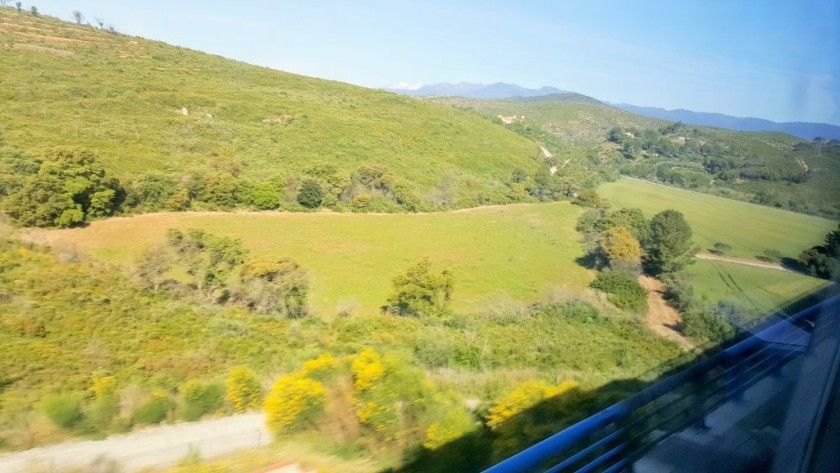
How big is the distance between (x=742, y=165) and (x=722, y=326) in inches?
139

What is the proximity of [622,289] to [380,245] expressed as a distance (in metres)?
1.93

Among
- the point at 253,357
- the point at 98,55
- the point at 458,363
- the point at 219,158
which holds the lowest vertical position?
the point at 458,363

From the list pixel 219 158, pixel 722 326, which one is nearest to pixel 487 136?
pixel 722 326

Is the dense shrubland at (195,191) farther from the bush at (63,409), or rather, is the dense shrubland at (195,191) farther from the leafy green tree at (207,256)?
the bush at (63,409)

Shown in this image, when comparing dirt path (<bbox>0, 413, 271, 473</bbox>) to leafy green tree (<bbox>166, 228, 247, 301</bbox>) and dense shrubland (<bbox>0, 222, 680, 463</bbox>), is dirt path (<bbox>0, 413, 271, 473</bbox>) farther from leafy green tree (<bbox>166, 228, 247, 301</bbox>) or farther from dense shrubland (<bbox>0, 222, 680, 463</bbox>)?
leafy green tree (<bbox>166, 228, 247, 301</bbox>)

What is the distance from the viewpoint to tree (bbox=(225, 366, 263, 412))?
2.05m

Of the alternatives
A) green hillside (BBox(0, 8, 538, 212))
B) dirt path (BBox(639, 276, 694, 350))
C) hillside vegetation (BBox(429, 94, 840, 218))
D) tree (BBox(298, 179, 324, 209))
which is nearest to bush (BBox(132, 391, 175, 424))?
green hillside (BBox(0, 8, 538, 212))

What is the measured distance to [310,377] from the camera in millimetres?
2215

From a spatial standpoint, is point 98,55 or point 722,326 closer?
point 98,55

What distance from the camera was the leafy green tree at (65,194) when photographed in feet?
7.29

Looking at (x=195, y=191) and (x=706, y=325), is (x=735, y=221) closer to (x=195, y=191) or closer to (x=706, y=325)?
(x=706, y=325)

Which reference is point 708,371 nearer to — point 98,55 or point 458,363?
point 458,363

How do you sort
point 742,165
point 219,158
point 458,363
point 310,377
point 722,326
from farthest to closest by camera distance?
point 742,165
point 722,326
point 219,158
point 458,363
point 310,377

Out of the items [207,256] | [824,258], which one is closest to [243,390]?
[207,256]
